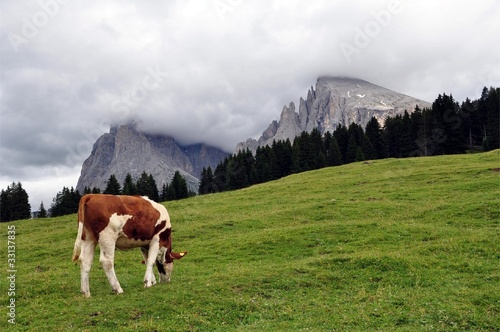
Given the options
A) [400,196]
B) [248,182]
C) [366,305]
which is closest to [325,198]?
[400,196]

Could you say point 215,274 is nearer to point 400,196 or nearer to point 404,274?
point 404,274

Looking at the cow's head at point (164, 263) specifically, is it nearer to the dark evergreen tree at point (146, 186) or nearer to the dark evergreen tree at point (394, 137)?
the dark evergreen tree at point (146, 186)

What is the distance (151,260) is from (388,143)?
8517 cm

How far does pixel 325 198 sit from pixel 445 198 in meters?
10.4

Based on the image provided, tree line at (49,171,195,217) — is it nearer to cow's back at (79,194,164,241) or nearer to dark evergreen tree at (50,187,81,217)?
dark evergreen tree at (50,187,81,217)

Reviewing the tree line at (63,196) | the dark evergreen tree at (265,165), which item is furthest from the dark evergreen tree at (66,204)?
the dark evergreen tree at (265,165)

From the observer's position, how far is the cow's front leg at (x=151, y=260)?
1475 centimetres

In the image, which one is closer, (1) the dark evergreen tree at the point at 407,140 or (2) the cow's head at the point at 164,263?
(2) the cow's head at the point at 164,263

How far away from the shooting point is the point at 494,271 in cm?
1541

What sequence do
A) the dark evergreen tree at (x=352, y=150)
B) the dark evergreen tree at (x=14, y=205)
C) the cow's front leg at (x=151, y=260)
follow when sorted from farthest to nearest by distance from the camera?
1. the dark evergreen tree at (x=352, y=150)
2. the dark evergreen tree at (x=14, y=205)
3. the cow's front leg at (x=151, y=260)

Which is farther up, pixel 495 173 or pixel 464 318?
pixel 495 173

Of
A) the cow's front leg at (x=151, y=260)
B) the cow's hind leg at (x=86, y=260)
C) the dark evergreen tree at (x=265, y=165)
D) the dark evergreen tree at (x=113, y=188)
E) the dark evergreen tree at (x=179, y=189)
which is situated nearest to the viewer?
the cow's hind leg at (x=86, y=260)

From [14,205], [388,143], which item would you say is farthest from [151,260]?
[388,143]

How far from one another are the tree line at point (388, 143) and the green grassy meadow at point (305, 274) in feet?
167
